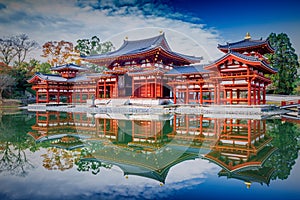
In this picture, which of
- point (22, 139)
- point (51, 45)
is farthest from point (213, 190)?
point (51, 45)

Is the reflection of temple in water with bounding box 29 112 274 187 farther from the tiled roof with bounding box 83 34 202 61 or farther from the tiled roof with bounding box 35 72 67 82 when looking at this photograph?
the tiled roof with bounding box 35 72 67 82

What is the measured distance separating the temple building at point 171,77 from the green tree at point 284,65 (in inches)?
267

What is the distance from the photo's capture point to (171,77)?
23.9 metres

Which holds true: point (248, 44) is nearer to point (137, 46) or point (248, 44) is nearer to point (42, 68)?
point (137, 46)

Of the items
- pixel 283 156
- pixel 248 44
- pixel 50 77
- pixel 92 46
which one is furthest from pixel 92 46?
pixel 283 156

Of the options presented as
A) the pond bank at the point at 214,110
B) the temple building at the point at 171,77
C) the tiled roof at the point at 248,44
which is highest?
the tiled roof at the point at 248,44

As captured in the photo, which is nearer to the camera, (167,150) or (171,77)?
(167,150)

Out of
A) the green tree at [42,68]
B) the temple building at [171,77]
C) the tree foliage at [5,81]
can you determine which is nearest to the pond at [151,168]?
the temple building at [171,77]

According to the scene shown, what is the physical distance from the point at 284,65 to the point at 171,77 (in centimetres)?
1724

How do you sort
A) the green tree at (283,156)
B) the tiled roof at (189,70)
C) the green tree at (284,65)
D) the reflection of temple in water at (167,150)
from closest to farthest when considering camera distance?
the green tree at (283,156) → the reflection of temple in water at (167,150) → the tiled roof at (189,70) → the green tree at (284,65)

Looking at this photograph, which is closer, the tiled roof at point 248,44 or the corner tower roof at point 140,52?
the tiled roof at point 248,44

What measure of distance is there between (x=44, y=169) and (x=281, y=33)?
34787mm

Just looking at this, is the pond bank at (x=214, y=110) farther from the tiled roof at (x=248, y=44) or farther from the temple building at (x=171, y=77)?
the tiled roof at (x=248, y=44)

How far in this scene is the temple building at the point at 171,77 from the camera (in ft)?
59.3
